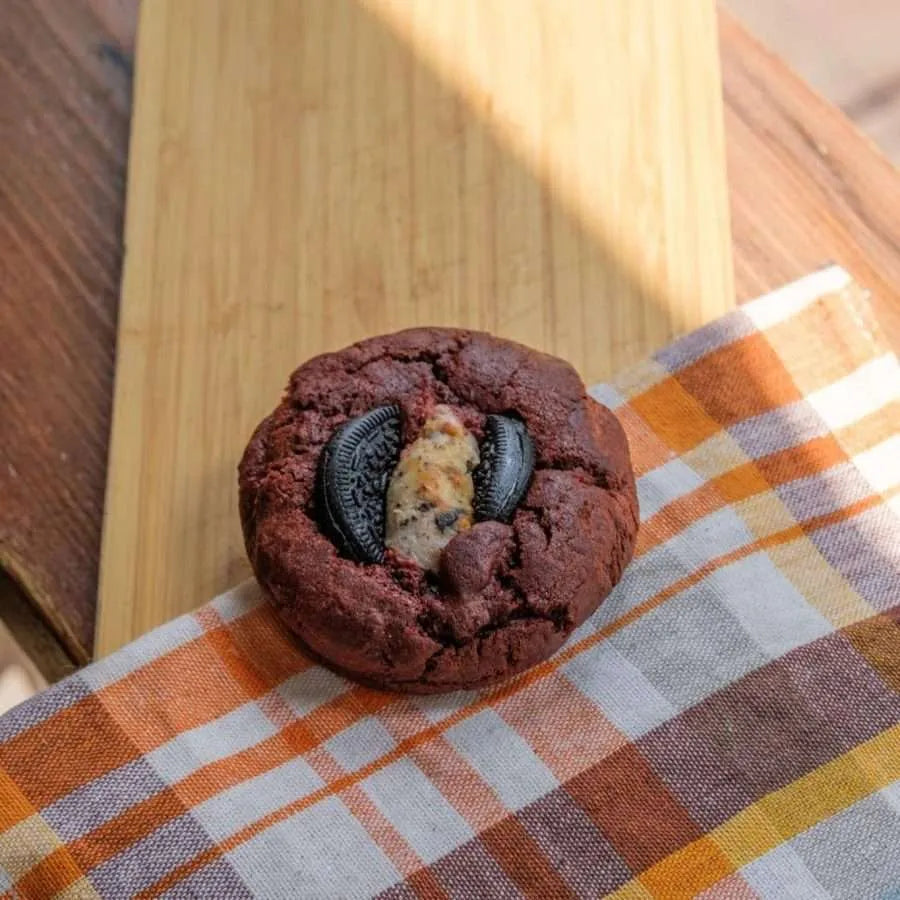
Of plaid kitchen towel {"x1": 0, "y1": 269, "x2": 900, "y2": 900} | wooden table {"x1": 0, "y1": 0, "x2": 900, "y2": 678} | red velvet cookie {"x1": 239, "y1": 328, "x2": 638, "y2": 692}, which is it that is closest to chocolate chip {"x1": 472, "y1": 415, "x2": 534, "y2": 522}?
red velvet cookie {"x1": 239, "y1": 328, "x2": 638, "y2": 692}

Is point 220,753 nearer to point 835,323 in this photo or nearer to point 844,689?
point 844,689

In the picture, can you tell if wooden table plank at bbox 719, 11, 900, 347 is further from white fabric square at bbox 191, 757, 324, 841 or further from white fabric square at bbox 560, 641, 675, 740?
white fabric square at bbox 191, 757, 324, 841

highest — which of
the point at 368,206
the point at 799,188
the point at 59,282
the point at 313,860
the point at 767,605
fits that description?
the point at 59,282

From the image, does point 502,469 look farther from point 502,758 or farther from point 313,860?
point 313,860

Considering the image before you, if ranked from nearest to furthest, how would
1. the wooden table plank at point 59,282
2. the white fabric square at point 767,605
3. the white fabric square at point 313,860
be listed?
the white fabric square at point 313,860 < the white fabric square at point 767,605 < the wooden table plank at point 59,282

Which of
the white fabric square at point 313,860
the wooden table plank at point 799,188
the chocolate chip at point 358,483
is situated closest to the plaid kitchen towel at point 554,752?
the white fabric square at point 313,860

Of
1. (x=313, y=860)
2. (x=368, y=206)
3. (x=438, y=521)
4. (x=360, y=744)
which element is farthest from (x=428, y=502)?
(x=368, y=206)

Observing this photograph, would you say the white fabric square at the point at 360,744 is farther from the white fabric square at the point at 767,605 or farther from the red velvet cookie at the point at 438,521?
the white fabric square at the point at 767,605
